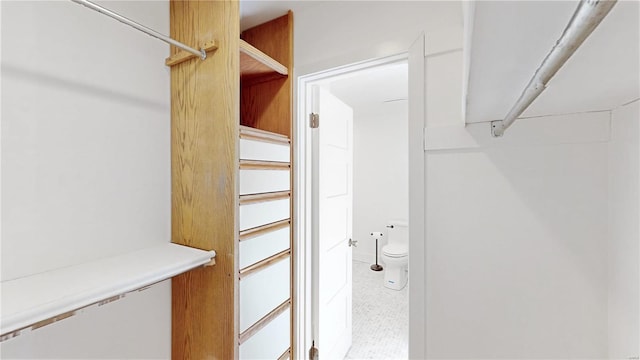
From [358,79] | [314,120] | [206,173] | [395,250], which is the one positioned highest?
[358,79]

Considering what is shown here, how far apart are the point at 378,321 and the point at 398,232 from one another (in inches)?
53.6

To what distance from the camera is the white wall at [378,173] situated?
3.94 meters

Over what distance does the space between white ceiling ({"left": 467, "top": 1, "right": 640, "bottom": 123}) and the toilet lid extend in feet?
8.66

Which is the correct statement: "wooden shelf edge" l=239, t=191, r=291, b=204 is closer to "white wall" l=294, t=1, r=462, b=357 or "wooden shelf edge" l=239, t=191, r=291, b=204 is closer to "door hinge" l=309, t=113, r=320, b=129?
"white wall" l=294, t=1, r=462, b=357

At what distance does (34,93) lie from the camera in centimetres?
86

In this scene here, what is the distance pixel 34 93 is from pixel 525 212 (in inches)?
71.4

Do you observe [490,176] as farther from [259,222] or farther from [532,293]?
[259,222]

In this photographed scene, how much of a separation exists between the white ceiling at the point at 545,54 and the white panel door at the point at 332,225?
1092 millimetres

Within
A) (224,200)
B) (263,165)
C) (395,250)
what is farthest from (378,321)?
(224,200)

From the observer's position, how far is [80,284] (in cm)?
79

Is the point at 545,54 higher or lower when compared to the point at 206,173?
higher

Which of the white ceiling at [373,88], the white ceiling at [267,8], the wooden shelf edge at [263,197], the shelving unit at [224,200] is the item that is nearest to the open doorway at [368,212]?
the white ceiling at [373,88]

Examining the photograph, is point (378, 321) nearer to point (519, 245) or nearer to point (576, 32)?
point (519, 245)

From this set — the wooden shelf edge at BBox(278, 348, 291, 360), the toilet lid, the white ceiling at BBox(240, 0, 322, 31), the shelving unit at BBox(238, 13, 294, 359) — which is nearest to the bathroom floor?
the toilet lid
